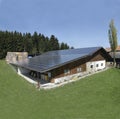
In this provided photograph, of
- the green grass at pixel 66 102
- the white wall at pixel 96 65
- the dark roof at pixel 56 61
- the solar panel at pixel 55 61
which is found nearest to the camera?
the green grass at pixel 66 102

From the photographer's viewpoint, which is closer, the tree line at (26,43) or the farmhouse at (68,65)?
the farmhouse at (68,65)

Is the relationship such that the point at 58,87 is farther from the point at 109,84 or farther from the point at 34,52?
the point at 34,52

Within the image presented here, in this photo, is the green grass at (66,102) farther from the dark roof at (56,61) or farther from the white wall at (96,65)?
the white wall at (96,65)

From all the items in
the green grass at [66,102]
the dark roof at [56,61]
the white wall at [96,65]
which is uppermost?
the dark roof at [56,61]

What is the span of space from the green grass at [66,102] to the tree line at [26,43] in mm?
51324

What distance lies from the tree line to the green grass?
51324 millimetres

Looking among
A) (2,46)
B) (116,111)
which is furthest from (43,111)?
(2,46)

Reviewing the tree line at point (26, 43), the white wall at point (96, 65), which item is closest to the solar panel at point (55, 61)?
the white wall at point (96, 65)

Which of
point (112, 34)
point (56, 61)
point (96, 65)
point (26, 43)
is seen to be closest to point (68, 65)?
point (56, 61)

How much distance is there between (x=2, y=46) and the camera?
74.0 meters

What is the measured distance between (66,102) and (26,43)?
65.9 meters

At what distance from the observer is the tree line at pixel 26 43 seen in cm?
7546

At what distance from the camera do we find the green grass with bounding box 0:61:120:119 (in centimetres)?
1575

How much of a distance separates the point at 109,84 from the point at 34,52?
62.0 m
